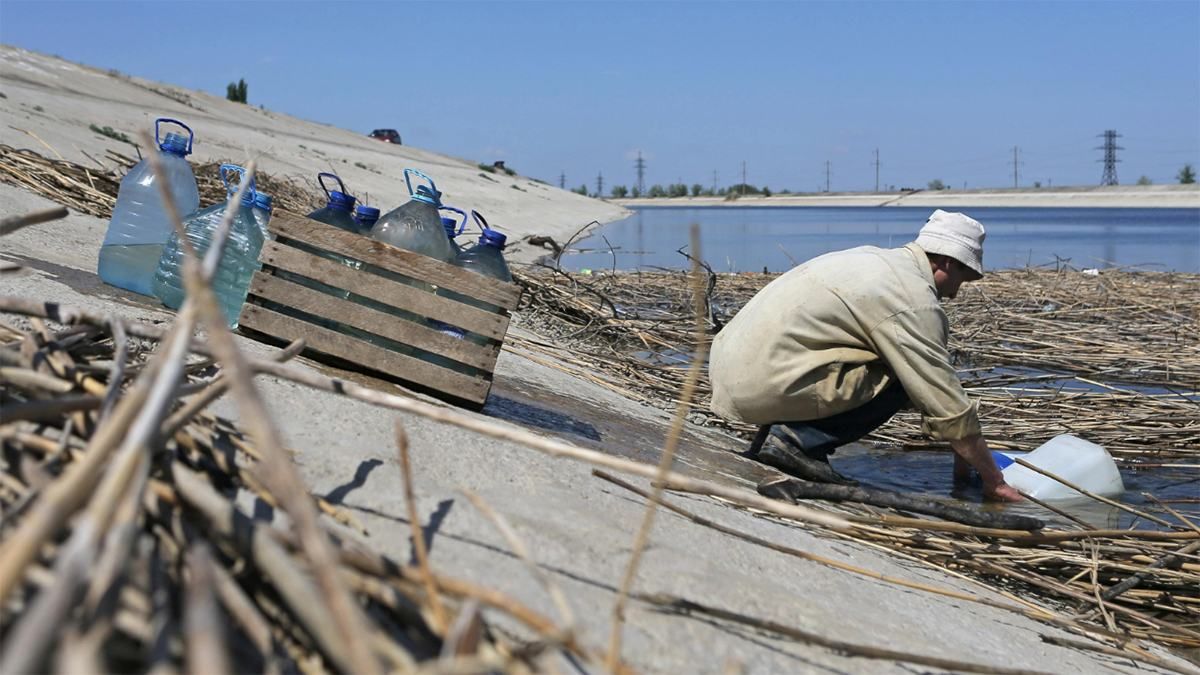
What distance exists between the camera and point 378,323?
402 centimetres

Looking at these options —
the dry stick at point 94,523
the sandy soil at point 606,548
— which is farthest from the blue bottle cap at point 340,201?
the dry stick at point 94,523

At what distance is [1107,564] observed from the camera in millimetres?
3717

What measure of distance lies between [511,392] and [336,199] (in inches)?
46.3

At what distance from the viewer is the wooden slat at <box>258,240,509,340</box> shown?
4.01 metres

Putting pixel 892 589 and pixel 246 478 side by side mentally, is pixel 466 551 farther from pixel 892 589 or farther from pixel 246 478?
pixel 892 589

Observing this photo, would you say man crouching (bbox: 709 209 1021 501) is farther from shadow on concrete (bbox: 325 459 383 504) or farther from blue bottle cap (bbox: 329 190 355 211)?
shadow on concrete (bbox: 325 459 383 504)

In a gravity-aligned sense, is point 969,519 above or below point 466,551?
below

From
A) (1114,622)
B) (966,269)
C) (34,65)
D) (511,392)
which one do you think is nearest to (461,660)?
(1114,622)

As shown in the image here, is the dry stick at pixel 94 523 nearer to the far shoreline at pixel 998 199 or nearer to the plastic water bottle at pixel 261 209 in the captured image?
the plastic water bottle at pixel 261 209

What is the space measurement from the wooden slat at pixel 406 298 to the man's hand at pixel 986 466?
6.49ft

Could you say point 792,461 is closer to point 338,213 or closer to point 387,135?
point 338,213

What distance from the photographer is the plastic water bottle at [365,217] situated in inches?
172

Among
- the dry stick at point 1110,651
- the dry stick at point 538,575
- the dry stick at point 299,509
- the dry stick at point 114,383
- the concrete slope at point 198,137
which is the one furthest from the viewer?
the concrete slope at point 198,137

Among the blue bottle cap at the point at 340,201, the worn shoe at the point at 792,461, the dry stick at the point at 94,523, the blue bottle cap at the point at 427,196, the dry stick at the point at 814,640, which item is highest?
the blue bottle cap at the point at 427,196
